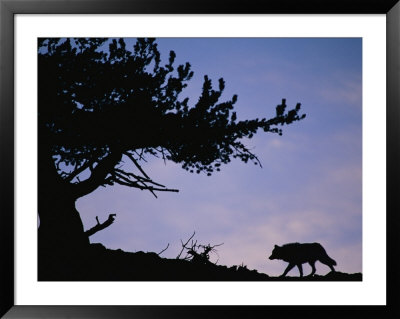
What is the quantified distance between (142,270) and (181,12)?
0.98 m

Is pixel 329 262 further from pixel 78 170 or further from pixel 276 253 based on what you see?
pixel 78 170

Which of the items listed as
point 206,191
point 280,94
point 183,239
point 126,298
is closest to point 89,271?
point 126,298

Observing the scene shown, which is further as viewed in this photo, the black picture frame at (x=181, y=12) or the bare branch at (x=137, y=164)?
the bare branch at (x=137, y=164)

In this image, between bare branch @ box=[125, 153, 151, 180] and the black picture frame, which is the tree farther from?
the black picture frame

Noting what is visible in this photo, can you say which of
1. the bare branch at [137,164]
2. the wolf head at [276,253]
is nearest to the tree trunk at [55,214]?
the bare branch at [137,164]

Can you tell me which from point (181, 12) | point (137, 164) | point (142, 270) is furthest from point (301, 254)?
point (181, 12)

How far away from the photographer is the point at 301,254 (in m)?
1.82

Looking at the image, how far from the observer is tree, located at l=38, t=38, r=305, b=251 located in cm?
191

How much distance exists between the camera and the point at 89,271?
6.15ft

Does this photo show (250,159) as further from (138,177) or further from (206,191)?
(138,177)

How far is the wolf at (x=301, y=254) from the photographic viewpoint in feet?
5.88

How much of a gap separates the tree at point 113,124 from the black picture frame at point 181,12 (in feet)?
0.41

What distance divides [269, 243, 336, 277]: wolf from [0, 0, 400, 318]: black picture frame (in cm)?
16

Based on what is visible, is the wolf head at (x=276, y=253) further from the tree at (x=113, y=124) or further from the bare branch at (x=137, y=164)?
the bare branch at (x=137, y=164)
